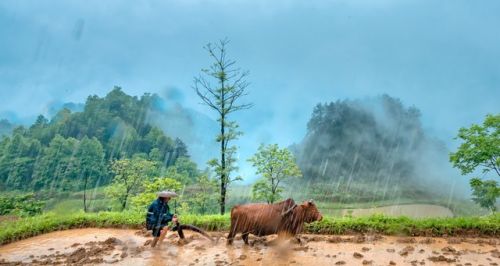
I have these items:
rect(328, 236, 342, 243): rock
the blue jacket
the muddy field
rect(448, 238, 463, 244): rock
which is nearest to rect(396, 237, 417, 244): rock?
the muddy field

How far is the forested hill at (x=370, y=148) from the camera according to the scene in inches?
3275

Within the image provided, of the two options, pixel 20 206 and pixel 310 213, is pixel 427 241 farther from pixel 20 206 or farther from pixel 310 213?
pixel 20 206

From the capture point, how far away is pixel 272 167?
28.1 meters

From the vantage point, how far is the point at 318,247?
12344mm

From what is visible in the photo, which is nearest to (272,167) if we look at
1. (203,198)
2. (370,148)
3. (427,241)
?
(427,241)

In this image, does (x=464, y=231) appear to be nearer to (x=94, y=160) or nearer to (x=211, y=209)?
(x=211, y=209)

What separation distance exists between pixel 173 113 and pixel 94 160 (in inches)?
3920

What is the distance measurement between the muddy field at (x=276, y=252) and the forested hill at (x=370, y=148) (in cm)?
6647

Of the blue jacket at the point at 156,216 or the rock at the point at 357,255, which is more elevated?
the rock at the point at 357,255

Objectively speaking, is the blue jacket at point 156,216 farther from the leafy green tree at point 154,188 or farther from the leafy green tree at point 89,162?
the leafy green tree at point 89,162

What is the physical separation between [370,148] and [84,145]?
57.3 m

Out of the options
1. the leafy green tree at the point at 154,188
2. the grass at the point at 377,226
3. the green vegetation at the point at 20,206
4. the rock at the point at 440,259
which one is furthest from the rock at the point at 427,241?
the green vegetation at the point at 20,206

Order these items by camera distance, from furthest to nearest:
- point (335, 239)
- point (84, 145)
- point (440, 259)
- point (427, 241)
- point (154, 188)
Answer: point (84, 145), point (154, 188), point (335, 239), point (427, 241), point (440, 259)

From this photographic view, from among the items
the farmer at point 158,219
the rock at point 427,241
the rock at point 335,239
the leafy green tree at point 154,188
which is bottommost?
the leafy green tree at point 154,188
